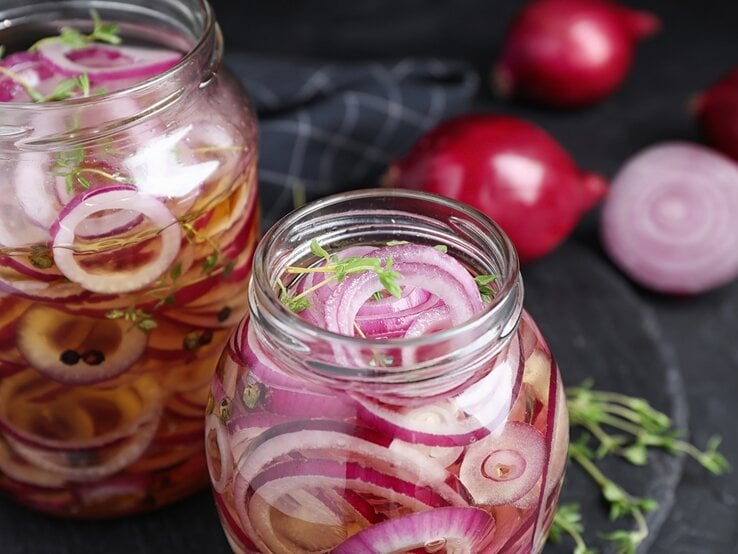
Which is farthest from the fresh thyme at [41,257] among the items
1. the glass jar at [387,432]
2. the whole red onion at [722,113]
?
the whole red onion at [722,113]

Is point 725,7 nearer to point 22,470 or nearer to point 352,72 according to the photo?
point 352,72

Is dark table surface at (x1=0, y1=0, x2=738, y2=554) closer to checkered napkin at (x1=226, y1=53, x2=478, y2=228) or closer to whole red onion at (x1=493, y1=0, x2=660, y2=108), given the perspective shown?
whole red onion at (x1=493, y1=0, x2=660, y2=108)

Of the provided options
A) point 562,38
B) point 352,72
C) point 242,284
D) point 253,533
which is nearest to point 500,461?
point 253,533

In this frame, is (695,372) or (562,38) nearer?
(695,372)

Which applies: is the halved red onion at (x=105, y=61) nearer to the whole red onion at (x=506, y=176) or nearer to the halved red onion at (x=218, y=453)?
the halved red onion at (x=218, y=453)

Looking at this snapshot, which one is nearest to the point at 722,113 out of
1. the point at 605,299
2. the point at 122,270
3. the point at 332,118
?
the point at 605,299

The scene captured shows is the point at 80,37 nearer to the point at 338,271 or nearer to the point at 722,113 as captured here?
the point at 338,271

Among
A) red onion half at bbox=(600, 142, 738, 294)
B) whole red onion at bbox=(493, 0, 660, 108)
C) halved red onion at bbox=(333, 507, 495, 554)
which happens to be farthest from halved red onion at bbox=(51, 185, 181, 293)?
whole red onion at bbox=(493, 0, 660, 108)

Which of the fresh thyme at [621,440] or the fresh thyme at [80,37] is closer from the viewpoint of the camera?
the fresh thyme at [80,37]
